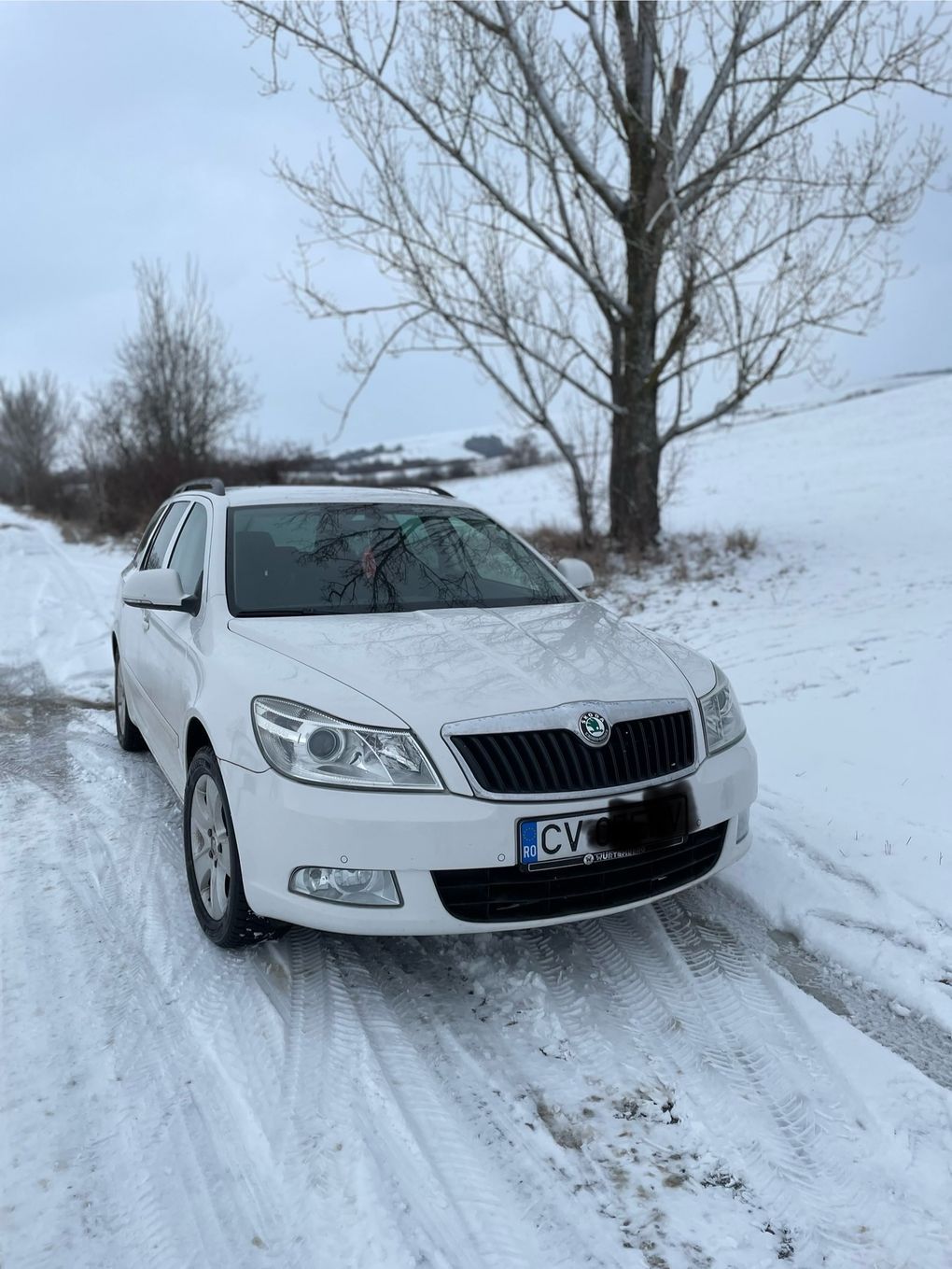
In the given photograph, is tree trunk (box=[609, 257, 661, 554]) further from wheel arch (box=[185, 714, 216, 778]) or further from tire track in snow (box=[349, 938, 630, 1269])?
tire track in snow (box=[349, 938, 630, 1269])

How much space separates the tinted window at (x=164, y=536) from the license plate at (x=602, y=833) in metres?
3.10

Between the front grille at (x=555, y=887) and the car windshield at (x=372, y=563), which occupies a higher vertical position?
the car windshield at (x=372, y=563)

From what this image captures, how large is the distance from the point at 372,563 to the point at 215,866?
150 cm

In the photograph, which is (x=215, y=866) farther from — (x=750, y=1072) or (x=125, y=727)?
(x=125, y=727)

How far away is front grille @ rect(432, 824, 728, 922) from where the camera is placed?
2814 mm

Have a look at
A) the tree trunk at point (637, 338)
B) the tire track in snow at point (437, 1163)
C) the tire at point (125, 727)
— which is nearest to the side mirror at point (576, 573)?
the tire track in snow at point (437, 1163)

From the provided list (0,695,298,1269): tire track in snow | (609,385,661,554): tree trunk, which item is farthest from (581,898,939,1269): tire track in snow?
(609,385,661,554): tree trunk

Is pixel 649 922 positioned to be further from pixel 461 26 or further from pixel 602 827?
pixel 461 26

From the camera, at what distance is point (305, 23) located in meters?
10.3

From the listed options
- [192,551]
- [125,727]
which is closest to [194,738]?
[192,551]

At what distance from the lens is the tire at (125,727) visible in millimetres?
5672

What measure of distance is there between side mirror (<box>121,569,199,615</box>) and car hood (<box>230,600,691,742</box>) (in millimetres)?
369

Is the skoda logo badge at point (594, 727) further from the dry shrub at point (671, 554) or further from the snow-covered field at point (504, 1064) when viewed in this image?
the dry shrub at point (671, 554)

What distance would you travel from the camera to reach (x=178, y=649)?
13.1 feet
